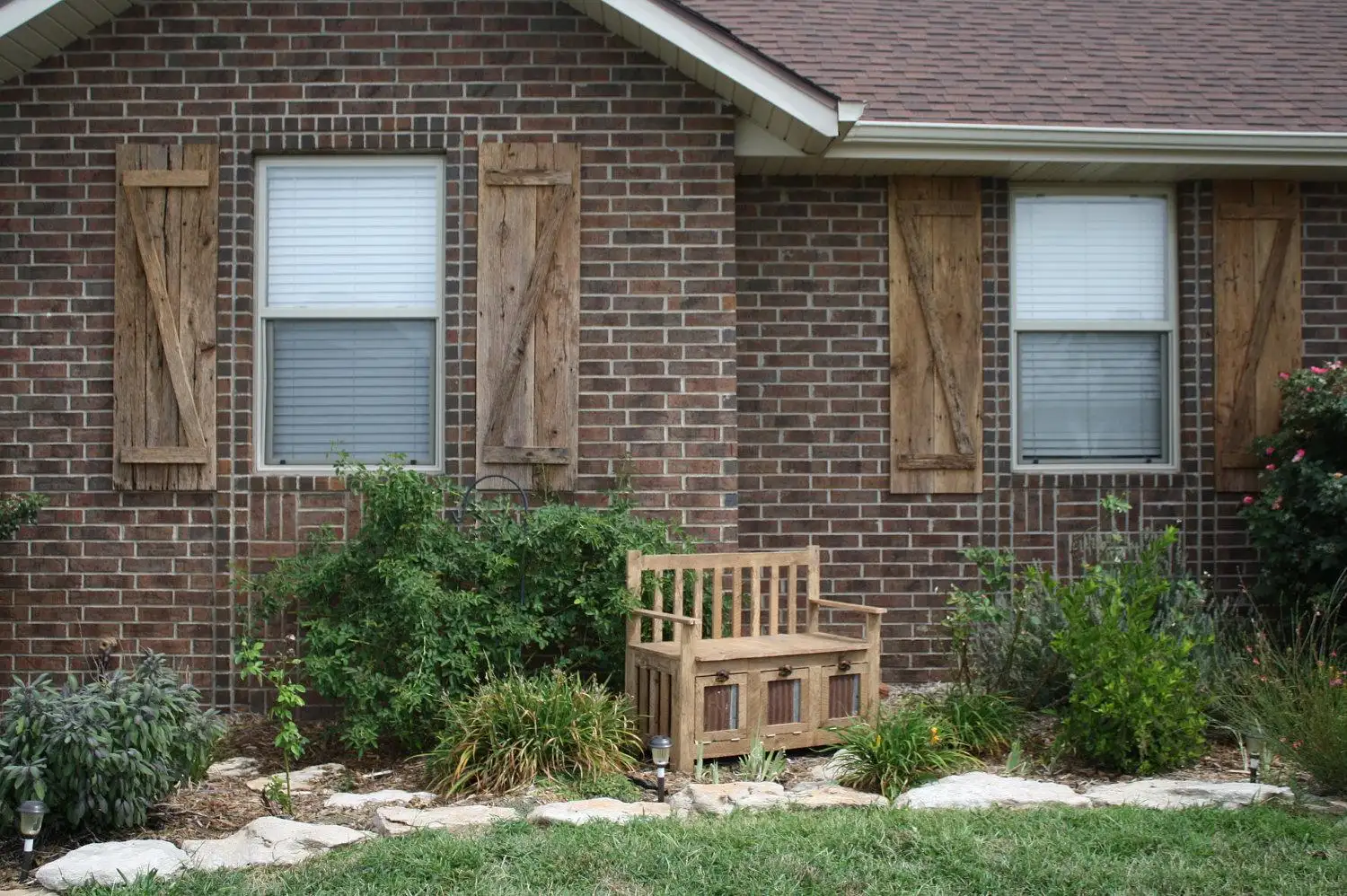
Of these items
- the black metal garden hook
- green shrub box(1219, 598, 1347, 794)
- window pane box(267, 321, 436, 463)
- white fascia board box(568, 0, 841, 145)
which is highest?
white fascia board box(568, 0, 841, 145)

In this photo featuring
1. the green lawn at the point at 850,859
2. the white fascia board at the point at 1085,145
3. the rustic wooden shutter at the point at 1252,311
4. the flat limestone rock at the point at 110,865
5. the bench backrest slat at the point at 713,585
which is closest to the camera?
the green lawn at the point at 850,859

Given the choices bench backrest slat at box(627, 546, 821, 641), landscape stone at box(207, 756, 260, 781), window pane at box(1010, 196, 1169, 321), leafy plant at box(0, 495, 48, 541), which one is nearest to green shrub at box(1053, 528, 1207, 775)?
bench backrest slat at box(627, 546, 821, 641)

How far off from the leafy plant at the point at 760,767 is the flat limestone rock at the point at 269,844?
1.78m

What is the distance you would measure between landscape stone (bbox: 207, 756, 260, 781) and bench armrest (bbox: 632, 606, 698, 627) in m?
1.96

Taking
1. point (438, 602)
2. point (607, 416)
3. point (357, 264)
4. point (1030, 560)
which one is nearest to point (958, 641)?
point (1030, 560)

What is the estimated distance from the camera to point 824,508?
814cm

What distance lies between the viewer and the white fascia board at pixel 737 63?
6895 mm

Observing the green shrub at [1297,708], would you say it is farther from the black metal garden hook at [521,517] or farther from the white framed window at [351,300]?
the white framed window at [351,300]

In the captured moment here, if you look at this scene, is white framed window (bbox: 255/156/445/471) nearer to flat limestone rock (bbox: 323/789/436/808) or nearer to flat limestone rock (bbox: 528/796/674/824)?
flat limestone rock (bbox: 323/789/436/808)

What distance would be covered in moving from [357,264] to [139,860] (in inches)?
148

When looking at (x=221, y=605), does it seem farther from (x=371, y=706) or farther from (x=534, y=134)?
(x=534, y=134)

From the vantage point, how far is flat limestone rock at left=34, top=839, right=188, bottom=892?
4555 mm

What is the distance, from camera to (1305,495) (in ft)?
24.7

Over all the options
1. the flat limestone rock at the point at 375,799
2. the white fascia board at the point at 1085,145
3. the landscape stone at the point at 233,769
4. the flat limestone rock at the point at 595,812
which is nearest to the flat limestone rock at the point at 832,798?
the flat limestone rock at the point at 595,812
